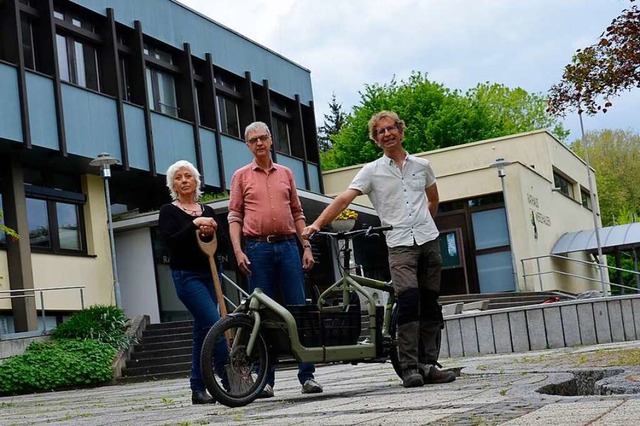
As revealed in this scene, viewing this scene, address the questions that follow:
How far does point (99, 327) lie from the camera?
1930 centimetres

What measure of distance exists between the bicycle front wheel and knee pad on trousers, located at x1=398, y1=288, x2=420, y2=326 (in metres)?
0.97

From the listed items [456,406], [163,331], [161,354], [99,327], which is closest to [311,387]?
[456,406]

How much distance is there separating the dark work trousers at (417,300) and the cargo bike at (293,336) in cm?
22

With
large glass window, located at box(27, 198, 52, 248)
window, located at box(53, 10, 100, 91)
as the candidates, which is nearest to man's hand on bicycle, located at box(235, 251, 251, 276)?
large glass window, located at box(27, 198, 52, 248)

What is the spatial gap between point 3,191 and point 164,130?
4851mm

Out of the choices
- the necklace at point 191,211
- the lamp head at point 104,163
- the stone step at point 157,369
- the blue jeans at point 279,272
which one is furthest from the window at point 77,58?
the blue jeans at point 279,272

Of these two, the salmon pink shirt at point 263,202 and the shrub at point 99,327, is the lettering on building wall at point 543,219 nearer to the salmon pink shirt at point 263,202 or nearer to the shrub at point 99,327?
the shrub at point 99,327

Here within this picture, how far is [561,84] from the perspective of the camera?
858 cm

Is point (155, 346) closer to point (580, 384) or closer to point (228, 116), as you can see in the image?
point (228, 116)

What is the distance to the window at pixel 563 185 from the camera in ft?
121

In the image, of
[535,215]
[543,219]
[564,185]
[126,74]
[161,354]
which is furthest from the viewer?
[564,185]

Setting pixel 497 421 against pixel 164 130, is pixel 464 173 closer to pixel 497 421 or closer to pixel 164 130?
pixel 164 130

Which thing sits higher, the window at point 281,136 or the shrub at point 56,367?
the window at point 281,136

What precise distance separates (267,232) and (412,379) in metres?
1.39
